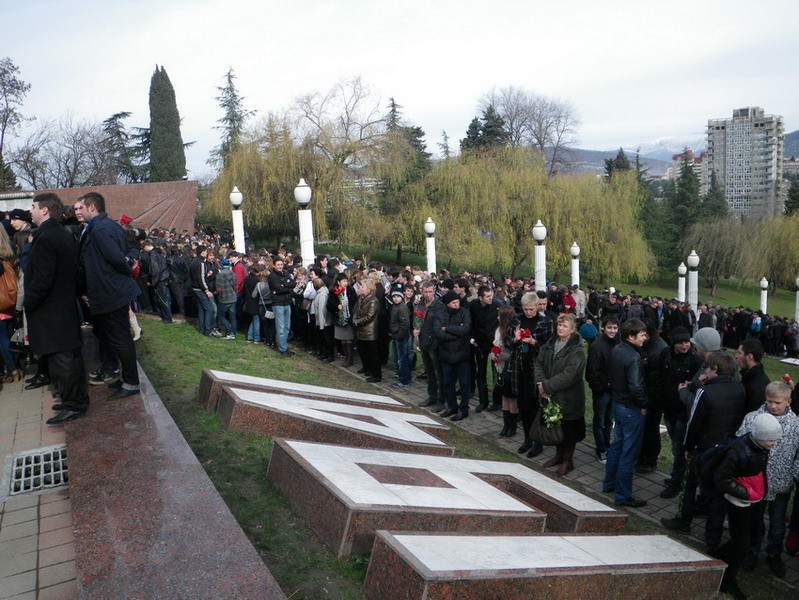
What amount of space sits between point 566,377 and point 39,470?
4.76 meters

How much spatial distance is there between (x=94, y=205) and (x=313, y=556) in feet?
12.1

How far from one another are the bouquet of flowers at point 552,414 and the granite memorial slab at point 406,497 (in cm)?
105

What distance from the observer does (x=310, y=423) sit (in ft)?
17.1

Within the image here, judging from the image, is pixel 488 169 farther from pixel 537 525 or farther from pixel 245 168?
pixel 537 525

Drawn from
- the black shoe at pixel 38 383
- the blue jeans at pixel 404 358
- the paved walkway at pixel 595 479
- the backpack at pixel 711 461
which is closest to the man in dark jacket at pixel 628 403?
the paved walkway at pixel 595 479

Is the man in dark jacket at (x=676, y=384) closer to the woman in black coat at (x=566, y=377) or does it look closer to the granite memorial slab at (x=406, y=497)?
the woman in black coat at (x=566, y=377)

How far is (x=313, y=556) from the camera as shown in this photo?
11.6 ft

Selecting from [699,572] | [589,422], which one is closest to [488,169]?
[589,422]

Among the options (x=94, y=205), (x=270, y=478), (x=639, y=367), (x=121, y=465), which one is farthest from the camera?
(x=639, y=367)

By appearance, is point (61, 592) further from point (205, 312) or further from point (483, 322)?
point (205, 312)

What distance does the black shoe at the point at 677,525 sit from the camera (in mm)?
5371

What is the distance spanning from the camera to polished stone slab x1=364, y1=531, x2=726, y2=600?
2789 mm

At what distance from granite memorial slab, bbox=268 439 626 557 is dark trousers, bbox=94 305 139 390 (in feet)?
6.02

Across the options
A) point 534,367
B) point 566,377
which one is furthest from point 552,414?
point 534,367
